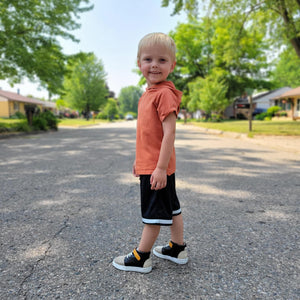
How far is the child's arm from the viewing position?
66.3 inches

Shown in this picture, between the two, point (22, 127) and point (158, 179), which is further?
point (22, 127)

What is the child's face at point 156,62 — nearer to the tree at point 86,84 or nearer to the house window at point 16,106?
the house window at point 16,106

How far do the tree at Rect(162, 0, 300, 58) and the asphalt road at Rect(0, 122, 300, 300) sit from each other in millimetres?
13362

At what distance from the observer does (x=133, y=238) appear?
2.32 meters

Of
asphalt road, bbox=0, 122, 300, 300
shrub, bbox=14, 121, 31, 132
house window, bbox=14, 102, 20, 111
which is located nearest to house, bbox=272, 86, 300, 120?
shrub, bbox=14, 121, 31, 132

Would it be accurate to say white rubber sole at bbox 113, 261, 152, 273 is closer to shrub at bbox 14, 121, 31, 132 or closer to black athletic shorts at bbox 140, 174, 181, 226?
black athletic shorts at bbox 140, 174, 181, 226

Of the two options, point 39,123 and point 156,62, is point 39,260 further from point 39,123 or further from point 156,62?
point 39,123

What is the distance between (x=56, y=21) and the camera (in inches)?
577

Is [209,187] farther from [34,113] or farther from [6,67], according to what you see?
[34,113]

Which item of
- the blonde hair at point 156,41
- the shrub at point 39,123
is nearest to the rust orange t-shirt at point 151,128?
the blonde hair at point 156,41

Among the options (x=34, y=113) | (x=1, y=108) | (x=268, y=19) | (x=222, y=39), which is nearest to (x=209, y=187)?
(x=34, y=113)

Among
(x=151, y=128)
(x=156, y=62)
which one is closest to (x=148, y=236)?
(x=151, y=128)

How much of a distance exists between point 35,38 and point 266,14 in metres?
13.6

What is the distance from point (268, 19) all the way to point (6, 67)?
15.6 meters
